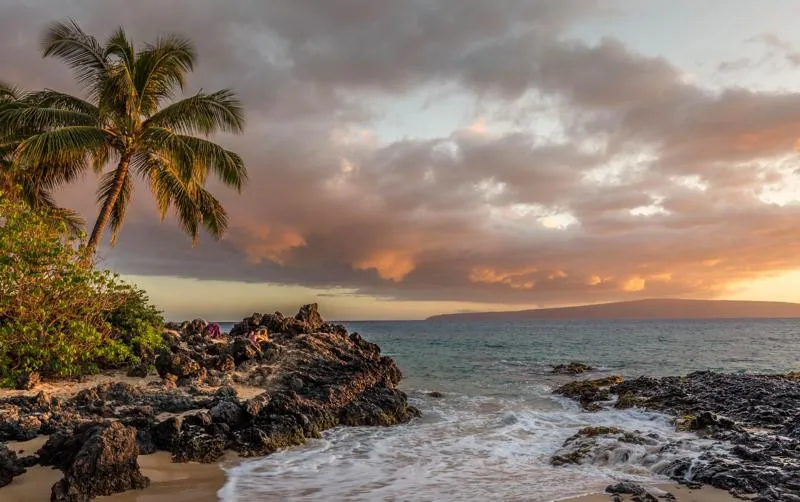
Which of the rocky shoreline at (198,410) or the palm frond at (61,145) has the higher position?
the palm frond at (61,145)

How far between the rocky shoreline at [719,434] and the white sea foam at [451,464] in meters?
0.30

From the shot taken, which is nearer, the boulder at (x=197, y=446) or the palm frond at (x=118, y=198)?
the boulder at (x=197, y=446)

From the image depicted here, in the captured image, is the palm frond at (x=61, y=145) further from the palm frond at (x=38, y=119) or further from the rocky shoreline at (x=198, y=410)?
the rocky shoreline at (x=198, y=410)

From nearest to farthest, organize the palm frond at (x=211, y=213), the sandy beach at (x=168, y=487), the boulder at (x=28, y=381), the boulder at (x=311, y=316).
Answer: the sandy beach at (x=168, y=487)
the boulder at (x=28, y=381)
the palm frond at (x=211, y=213)
the boulder at (x=311, y=316)

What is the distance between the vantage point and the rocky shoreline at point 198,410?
854 centimetres

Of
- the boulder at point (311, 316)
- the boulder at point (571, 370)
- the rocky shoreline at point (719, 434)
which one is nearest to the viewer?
the rocky shoreline at point (719, 434)

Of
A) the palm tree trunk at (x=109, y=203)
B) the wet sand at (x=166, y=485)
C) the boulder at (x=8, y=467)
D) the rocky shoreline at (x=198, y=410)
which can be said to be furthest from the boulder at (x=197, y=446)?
the palm tree trunk at (x=109, y=203)

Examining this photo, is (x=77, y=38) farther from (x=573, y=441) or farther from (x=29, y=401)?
(x=573, y=441)

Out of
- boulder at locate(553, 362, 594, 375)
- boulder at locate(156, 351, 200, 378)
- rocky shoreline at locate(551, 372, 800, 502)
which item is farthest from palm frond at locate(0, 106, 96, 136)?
boulder at locate(553, 362, 594, 375)

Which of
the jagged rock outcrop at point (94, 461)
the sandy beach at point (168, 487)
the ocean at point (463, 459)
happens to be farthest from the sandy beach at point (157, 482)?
the ocean at point (463, 459)

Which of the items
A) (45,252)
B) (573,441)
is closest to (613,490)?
(573,441)

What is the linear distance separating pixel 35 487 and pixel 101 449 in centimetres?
116

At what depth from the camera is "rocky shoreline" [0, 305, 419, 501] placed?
8.54 metres

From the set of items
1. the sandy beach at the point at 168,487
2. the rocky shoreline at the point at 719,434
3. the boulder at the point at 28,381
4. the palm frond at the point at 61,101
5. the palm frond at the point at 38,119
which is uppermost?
the palm frond at the point at 61,101
